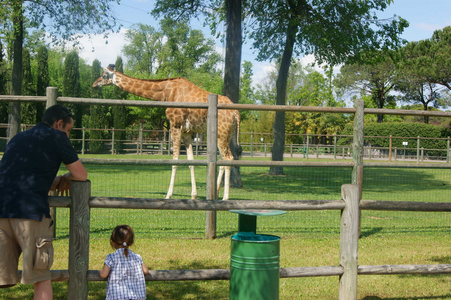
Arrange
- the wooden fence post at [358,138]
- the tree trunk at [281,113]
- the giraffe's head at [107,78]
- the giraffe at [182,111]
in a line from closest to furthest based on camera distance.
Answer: the wooden fence post at [358,138] < the giraffe at [182,111] < the giraffe's head at [107,78] < the tree trunk at [281,113]

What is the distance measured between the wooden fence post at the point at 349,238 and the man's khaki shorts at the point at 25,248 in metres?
2.46

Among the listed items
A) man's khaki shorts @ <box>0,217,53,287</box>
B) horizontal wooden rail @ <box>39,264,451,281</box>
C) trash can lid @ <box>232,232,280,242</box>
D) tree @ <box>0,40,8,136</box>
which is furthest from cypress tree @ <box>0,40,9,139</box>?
trash can lid @ <box>232,232,280,242</box>

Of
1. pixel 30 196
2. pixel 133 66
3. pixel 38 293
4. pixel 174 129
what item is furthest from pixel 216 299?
pixel 133 66

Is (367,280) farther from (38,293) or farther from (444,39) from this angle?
(444,39)

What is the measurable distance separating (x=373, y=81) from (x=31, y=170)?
5777 cm

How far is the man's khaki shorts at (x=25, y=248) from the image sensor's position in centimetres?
343

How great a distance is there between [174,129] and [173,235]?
347cm

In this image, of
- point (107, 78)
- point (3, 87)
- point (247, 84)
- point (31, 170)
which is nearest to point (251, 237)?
point (31, 170)

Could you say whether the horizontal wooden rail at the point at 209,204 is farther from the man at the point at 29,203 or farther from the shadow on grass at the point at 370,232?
the shadow on grass at the point at 370,232

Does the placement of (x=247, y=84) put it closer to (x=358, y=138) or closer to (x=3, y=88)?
(x=3, y=88)

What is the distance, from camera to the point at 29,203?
3439 millimetres

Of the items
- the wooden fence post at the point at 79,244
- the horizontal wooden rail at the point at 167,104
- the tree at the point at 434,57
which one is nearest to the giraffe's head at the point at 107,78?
the horizontal wooden rail at the point at 167,104

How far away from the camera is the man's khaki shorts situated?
11.3ft

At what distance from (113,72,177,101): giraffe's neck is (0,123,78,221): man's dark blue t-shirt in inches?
275
